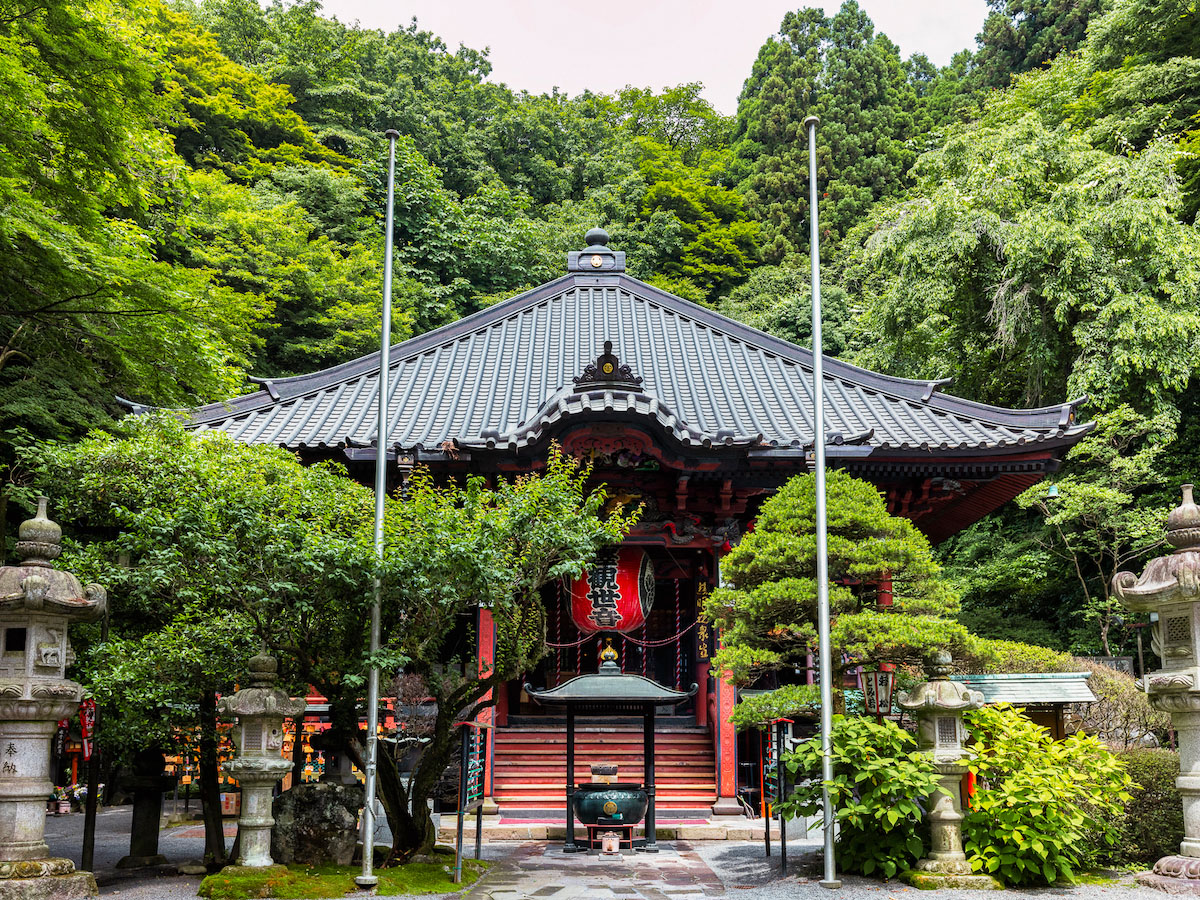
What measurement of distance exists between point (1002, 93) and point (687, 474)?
2505cm

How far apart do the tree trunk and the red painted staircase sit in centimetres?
415

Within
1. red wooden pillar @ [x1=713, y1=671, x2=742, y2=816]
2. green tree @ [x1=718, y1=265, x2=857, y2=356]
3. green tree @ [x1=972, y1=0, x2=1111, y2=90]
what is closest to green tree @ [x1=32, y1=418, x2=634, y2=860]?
red wooden pillar @ [x1=713, y1=671, x2=742, y2=816]

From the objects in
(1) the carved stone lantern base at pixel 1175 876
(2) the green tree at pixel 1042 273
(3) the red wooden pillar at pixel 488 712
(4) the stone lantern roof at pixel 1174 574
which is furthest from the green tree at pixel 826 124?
(1) the carved stone lantern base at pixel 1175 876

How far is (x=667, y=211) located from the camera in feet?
122

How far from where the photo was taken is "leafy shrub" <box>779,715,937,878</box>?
8711 mm

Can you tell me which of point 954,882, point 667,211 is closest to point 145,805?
point 954,882

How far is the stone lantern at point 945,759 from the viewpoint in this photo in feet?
28.3

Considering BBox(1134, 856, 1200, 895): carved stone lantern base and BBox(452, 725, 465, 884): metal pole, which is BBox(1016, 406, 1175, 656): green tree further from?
BBox(452, 725, 465, 884): metal pole

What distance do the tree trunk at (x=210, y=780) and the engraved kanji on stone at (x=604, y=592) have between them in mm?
5756

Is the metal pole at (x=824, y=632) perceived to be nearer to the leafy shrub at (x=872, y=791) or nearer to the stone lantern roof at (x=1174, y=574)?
the leafy shrub at (x=872, y=791)

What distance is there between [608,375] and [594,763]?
5.58 metres

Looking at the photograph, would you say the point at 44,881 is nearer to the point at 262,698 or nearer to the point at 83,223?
the point at 262,698

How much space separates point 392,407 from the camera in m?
15.3

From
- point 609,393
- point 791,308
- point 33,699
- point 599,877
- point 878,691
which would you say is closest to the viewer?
point 33,699
